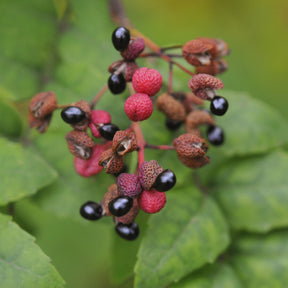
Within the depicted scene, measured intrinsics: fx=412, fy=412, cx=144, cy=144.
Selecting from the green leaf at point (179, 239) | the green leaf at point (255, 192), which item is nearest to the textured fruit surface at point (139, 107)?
the green leaf at point (179, 239)

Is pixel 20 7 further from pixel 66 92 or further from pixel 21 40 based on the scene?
pixel 66 92

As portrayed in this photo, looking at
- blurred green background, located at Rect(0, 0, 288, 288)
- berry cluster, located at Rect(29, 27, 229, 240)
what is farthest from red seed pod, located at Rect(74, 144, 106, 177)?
blurred green background, located at Rect(0, 0, 288, 288)

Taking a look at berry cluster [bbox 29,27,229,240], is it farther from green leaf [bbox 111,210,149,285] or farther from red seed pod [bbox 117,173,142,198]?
green leaf [bbox 111,210,149,285]

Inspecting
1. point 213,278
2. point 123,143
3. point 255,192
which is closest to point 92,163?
point 123,143

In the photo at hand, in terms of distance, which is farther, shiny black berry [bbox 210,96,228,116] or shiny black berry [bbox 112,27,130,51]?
shiny black berry [bbox 112,27,130,51]

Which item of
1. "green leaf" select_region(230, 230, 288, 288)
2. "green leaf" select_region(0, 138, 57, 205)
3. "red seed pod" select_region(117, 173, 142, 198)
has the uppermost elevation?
"red seed pod" select_region(117, 173, 142, 198)

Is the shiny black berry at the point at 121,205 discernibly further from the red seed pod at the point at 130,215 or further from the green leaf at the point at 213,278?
the green leaf at the point at 213,278
